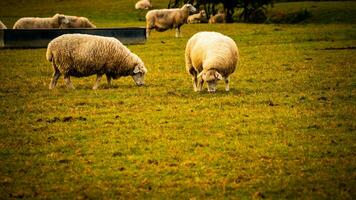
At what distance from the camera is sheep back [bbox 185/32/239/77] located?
16.5 metres

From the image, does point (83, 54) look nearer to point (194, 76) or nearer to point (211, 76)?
point (194, 76)

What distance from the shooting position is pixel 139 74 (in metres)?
18.7

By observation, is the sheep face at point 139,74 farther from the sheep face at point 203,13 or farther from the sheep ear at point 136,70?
the sheep face at point 203,13

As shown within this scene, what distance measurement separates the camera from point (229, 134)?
12109 millimetres

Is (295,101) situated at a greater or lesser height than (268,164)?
lesser

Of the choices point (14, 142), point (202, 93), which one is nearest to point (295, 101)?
point (202, 93)

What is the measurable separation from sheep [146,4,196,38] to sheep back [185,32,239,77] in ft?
64.9

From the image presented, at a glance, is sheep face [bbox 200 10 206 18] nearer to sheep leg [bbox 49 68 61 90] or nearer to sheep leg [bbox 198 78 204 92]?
sheep leg [bbox 49 68 61 90]

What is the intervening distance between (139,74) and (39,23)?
60.1 ft

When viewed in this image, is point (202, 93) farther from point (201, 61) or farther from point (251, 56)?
point (251, 56)

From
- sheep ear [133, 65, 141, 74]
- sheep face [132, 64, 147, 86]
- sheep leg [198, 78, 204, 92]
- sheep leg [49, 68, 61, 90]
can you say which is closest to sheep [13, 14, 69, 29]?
sheep leg [49, 68, 61, 90]

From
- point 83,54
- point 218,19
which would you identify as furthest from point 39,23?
point 83,54

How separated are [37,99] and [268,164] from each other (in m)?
7.92

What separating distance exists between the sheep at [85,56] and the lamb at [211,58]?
70.5 inches
